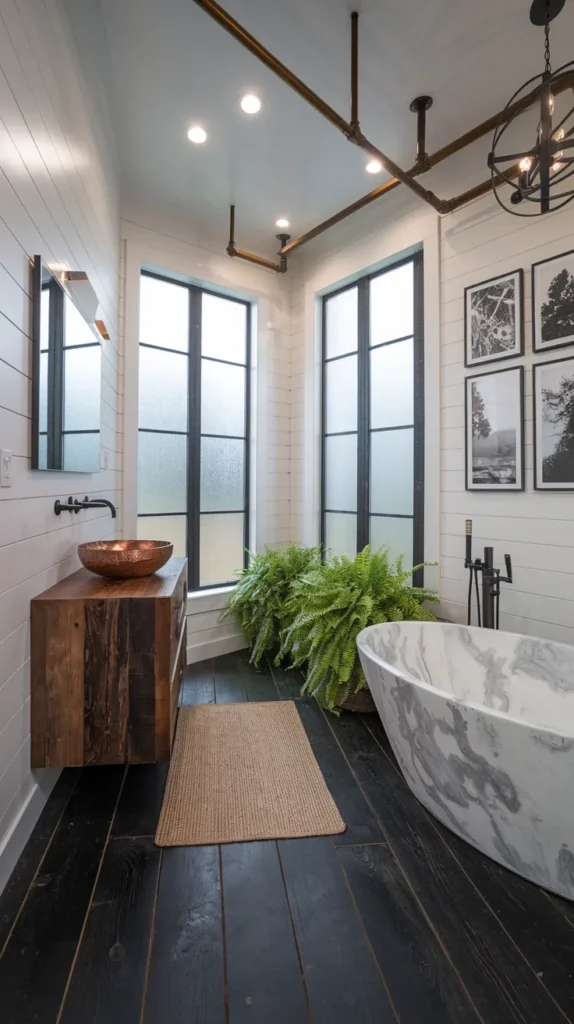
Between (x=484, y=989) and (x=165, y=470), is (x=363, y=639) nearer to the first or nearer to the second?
(x=484, y=989)

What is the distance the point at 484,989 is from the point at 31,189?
257 centimetres

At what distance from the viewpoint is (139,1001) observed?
105 centimetres

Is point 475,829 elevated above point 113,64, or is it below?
below

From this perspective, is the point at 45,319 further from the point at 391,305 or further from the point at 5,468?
the point at 391,305

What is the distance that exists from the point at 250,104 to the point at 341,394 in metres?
1.78

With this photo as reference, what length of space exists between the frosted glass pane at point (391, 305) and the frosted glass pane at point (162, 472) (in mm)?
1634

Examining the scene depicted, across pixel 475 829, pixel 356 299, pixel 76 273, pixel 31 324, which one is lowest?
pixel 475 829

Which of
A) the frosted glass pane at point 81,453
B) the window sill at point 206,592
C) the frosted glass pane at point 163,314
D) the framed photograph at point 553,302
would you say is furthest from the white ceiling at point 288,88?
the window sill at point 206,592

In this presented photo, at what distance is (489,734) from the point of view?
132 centimetres

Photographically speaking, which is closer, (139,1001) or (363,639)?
(139,1001)

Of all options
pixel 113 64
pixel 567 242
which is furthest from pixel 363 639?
pixel 113 64

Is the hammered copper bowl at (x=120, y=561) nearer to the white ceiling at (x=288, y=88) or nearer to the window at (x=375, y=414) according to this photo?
the window at (x=375, y=414)

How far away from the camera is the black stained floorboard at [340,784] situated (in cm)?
158

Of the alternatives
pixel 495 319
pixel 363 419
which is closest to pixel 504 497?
pixel 495 319
